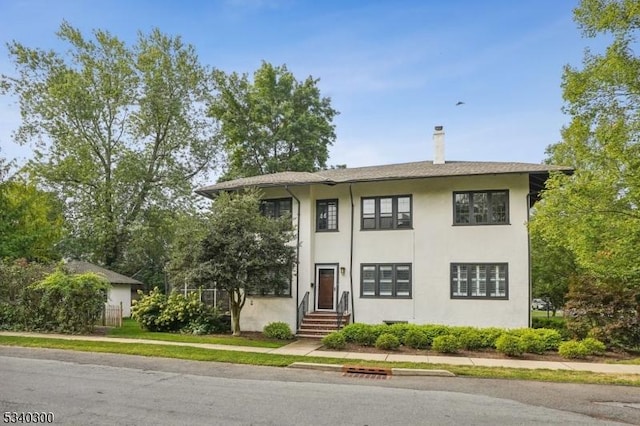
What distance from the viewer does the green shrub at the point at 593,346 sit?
12.6m

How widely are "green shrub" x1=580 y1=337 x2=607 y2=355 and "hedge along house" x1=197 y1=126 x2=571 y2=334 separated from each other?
2696 millimetres

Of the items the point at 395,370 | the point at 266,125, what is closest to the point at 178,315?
the point at 395,370

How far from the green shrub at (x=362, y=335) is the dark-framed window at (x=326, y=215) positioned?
4874 millimetres

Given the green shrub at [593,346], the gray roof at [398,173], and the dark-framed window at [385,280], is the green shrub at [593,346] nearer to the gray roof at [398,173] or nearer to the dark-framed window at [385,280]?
the gray roof at [398,173]

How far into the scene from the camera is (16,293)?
A: 17.0m

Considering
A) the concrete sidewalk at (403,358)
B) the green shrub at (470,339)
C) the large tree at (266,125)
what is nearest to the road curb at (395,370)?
the concrete sidewalk at (403,358)

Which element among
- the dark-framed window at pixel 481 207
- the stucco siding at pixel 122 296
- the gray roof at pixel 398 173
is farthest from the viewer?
the stucco siding at pixel 122 296

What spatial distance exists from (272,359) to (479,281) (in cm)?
827

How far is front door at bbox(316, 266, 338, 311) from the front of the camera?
17.7m

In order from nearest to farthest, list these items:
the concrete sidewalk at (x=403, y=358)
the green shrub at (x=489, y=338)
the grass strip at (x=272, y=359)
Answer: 1. the grass strip at (x=272, y=359)
2. the concrete sidewalk at (x=403, y=358)
3. the green shrub at (x=489, y=338)

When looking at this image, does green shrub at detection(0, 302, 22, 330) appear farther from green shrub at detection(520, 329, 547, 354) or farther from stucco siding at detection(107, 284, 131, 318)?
green shrub at detection(520, 329, 547, 354)

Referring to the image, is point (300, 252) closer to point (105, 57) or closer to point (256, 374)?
point (256, 374)

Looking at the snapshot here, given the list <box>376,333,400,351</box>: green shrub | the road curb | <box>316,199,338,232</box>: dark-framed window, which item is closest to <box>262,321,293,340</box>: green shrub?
<box>376,333,400,351</box>: green shrub

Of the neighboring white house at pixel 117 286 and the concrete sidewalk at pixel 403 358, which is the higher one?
the neighboring white house at pixel 117 286
